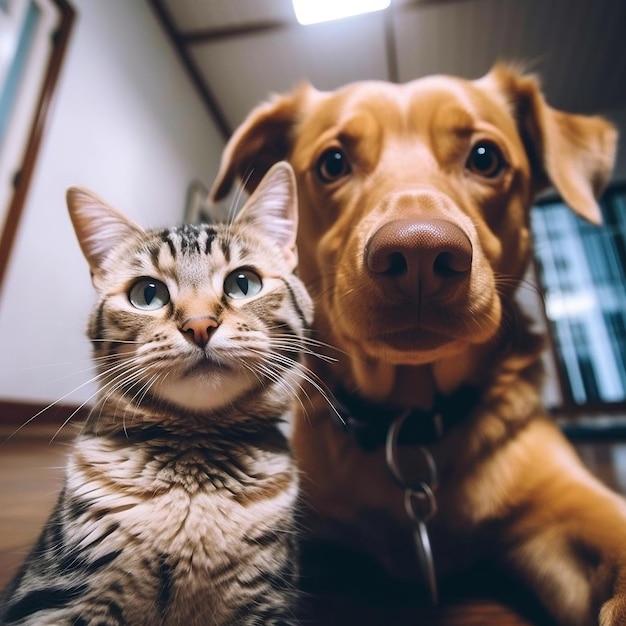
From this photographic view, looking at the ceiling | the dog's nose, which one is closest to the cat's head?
the dog's nose

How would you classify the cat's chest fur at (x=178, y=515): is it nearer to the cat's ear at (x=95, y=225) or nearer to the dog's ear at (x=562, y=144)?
the cat's ear at (x=95, y=225)

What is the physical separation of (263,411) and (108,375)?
5.7 inches

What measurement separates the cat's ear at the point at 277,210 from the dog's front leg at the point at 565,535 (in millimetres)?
478

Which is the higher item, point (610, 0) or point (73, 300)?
point (610, 0)

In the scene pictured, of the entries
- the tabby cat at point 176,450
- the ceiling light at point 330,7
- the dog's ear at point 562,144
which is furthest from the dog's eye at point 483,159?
the ceiling light at point 330,7

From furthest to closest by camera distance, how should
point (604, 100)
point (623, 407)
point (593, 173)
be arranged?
point (623, 407) → point (604, 100) → point (593, 173)

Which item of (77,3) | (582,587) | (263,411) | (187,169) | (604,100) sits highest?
(604,100)

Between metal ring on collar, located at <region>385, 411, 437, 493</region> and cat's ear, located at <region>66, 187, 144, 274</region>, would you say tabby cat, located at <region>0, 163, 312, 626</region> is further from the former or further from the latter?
metal ring on collar, located at <region>385, 411, 437, 493</region>

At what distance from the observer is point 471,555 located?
2.27 feet

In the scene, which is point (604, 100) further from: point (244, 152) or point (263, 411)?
point (263, 411)

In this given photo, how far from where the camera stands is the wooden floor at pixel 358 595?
0.52 meters

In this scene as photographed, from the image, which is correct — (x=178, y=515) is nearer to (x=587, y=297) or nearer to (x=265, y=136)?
(x=265, y=136)

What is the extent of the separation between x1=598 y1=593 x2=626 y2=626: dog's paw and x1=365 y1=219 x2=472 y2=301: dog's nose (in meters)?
0.34

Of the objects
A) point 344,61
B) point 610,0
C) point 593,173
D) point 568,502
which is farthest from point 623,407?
point 568,502
